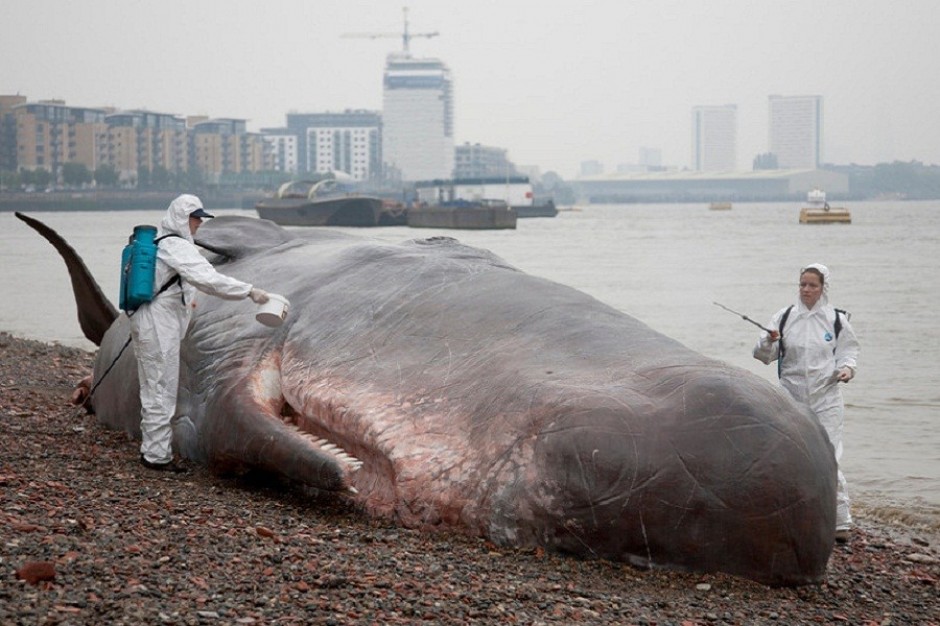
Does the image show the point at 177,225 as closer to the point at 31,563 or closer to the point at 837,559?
the point at 31,563

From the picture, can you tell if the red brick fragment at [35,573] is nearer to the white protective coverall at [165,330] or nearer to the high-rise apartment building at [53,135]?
the white protective coverall at [165,330]

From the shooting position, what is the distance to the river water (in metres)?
12.4

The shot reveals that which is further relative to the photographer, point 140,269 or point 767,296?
point 767,296

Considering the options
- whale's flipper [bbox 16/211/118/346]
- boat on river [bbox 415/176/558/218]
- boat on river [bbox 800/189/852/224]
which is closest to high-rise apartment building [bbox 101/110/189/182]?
boat on river [bbox 415/176/558/218]

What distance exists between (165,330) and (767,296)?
27.9 meters

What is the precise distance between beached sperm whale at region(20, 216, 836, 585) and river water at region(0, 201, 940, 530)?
13.5 feet

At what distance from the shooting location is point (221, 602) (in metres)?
5.22

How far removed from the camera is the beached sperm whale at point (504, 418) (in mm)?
5820

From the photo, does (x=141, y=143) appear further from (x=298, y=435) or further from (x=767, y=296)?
(x=298, y=435)

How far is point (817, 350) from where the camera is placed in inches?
323

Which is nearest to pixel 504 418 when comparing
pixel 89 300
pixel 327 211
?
pixel 89 300

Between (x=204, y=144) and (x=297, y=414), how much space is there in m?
198

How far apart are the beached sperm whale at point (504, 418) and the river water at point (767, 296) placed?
4.10 m

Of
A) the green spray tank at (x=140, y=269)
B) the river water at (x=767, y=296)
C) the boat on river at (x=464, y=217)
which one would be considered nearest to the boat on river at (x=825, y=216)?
the river water at (x=767, y=296)
